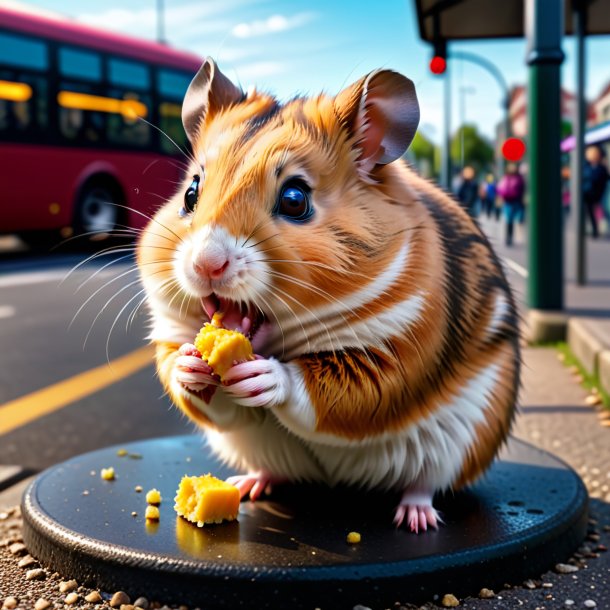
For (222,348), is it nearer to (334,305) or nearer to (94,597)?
(334,305)

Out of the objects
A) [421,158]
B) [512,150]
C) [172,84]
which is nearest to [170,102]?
[172,84]

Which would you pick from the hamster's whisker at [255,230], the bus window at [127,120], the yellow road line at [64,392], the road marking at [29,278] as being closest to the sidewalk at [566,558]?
the hamster's whisker at [255,230]

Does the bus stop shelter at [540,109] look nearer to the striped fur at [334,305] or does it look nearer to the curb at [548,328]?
the curb at [548,328]

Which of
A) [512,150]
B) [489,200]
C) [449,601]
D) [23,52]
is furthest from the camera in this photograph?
[23,52]

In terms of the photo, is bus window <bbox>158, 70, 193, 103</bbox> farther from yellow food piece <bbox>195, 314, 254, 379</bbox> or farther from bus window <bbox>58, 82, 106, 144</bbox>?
yellow food piece <bbox>195, 314, 254, 379</bbox>

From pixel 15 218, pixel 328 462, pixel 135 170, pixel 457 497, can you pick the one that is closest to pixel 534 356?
pixel 457 497

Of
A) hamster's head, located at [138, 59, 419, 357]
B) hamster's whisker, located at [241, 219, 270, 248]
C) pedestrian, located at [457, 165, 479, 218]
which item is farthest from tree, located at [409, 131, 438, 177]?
pedestrian, located at [457, 165, 479, 218]

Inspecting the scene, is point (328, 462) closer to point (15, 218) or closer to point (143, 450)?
point (143, 450)
